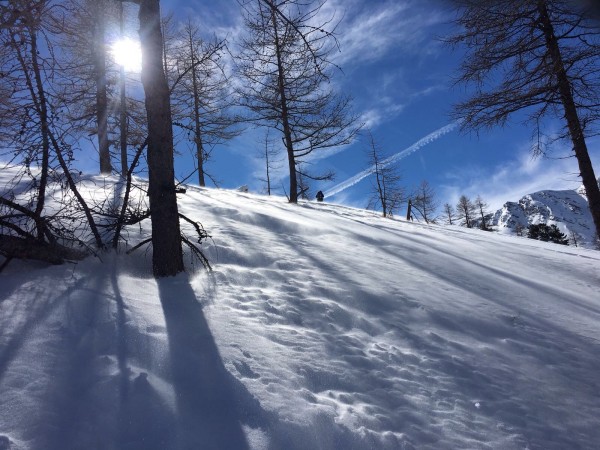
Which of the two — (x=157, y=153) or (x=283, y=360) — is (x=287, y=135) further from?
(x=283, y=360)

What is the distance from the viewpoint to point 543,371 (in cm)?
235

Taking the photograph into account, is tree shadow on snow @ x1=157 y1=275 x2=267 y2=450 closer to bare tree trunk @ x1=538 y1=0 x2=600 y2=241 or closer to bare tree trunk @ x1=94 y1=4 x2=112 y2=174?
bare tree trunk @ x1=538 y1=0 x2=600 y2=241

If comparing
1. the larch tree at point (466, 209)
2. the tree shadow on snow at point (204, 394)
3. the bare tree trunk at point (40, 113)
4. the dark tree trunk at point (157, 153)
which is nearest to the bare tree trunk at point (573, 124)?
the dark tree trunk at point (157, 153)

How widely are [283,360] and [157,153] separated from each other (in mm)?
2350

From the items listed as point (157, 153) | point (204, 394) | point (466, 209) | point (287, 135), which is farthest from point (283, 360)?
point (466, 209)

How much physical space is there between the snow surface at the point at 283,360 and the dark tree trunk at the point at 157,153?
30 centimetres

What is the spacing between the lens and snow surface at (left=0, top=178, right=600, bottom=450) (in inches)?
62.0

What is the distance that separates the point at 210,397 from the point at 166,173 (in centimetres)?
222

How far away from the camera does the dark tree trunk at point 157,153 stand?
3098mm

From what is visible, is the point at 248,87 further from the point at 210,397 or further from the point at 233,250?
the point at 210,397

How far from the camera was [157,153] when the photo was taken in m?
3.15

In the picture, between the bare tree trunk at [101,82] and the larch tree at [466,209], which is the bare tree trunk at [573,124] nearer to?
the bare tree trunk at [101,82]

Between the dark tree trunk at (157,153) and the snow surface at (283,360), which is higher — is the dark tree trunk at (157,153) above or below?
above

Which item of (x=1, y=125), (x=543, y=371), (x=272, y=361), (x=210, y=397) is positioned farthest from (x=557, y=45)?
(x=1, y=125)
